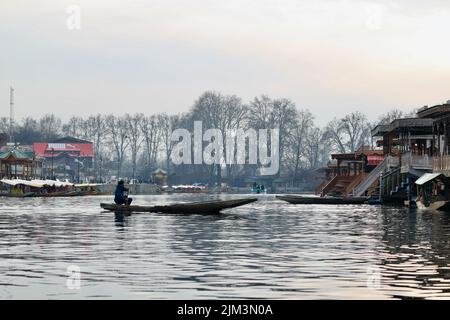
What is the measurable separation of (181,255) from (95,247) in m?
4.14

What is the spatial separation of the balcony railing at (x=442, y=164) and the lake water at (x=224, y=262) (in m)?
16.7


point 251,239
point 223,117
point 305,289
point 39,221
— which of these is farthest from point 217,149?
point 305,289

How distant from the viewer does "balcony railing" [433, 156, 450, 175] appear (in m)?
59.6

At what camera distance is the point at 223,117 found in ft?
655

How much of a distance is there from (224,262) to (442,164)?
38.7 meters

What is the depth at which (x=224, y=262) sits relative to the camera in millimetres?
25250

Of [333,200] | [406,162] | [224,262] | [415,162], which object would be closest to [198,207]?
[415,162]

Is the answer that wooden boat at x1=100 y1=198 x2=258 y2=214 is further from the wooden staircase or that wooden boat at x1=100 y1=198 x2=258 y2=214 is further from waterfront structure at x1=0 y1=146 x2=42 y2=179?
waterfront structure at x1=0 y1=146 x2=42 y2=179

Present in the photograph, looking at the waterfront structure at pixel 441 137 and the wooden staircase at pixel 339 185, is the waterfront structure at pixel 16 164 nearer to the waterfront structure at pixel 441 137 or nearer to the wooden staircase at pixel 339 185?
the wooden staircase at pixel 339 185

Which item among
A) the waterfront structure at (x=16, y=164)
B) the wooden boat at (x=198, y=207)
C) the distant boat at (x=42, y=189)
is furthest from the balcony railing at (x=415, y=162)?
the waterfront structure at (x=16, y=164)

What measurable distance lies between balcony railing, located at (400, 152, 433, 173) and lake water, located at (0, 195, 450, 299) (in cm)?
2474

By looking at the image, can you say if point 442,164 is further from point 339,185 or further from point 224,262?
point 339,185

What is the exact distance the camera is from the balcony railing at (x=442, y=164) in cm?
5960
